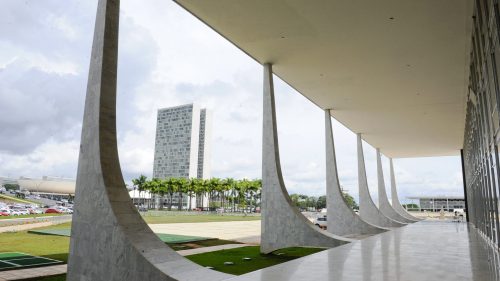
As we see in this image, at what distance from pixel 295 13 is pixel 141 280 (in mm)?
6586

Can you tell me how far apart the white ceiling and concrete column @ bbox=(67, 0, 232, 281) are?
290cm

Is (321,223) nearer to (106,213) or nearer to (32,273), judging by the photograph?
(32,273)

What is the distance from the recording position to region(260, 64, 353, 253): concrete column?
1109 centimetres

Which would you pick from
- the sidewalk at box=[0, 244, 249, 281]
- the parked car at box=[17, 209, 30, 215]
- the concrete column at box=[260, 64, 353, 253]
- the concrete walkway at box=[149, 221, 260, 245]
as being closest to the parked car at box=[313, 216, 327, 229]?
the concrete walkway at box=[149, 221, 260, 245]

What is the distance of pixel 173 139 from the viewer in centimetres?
9588

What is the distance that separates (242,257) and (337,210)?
8.33 meters

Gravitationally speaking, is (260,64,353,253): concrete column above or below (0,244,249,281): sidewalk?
above

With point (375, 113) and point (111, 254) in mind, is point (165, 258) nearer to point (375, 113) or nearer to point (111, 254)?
point (111, 254)

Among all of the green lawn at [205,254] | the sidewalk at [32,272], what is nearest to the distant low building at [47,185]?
the green lawn at [205,254]

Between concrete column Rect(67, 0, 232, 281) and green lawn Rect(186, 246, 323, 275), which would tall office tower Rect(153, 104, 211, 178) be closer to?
green lawn Rect(186, 246, 323, 275)

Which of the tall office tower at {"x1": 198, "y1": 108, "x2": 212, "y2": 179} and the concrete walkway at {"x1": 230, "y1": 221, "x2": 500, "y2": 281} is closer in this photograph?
the concrete walkway at {"x1": 230, "y1": 221, "x2": 500, "y2": 281}

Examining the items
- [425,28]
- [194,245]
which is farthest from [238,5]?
[194,245]

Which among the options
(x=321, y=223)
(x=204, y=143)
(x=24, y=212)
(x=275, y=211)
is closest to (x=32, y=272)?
(x=275, y=211)

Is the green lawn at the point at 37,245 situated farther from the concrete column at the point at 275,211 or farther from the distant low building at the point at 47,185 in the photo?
the distant low building at the point at 47,185
